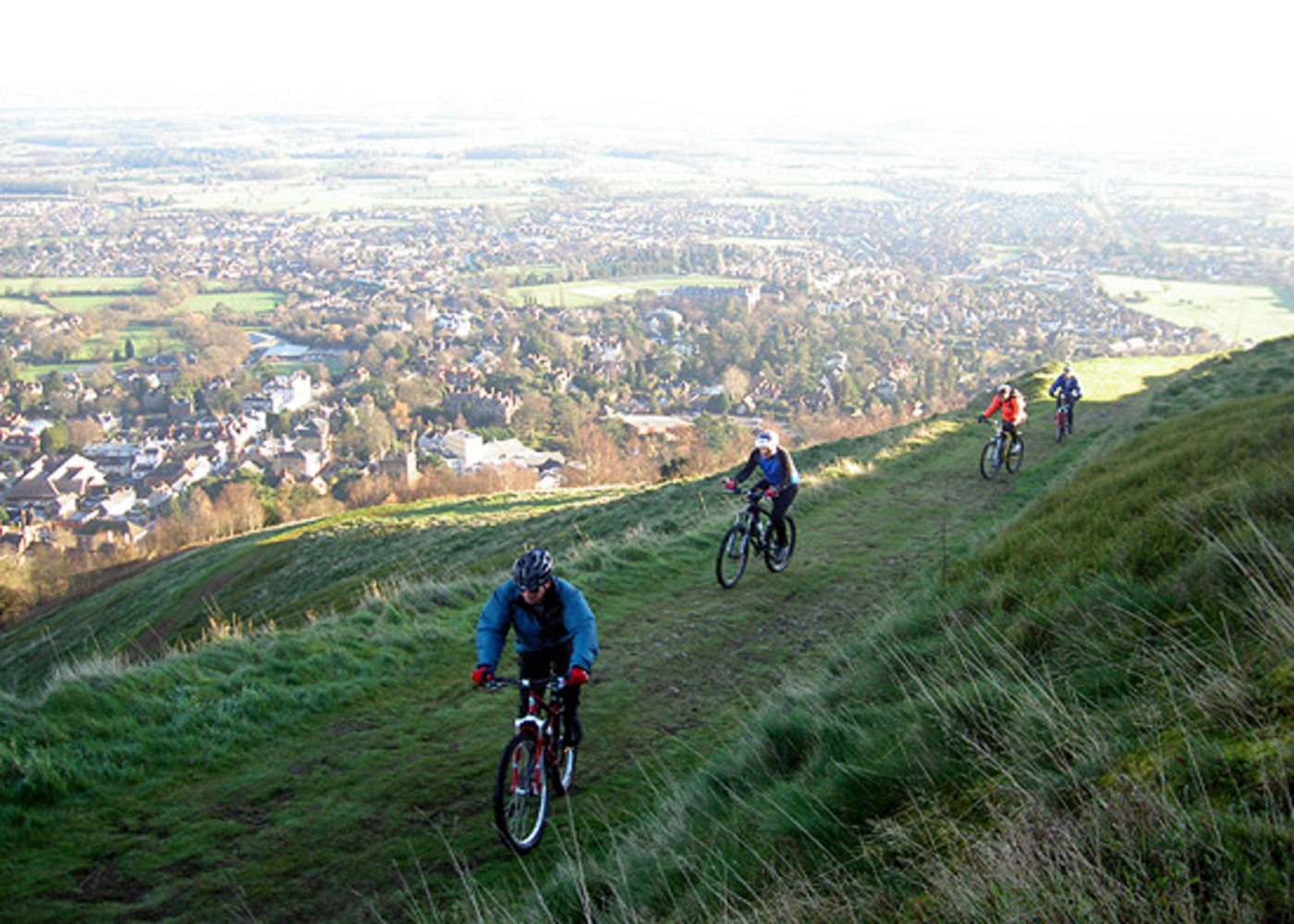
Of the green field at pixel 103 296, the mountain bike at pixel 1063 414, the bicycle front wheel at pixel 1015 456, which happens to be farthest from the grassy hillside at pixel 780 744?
the green field at pixel 103 296

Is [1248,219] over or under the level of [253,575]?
over

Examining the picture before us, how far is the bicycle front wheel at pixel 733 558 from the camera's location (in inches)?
451

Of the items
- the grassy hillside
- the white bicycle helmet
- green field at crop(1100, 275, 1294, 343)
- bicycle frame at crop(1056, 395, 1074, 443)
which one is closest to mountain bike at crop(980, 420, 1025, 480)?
bicycle frame at crop(1056, 395, 1074, 443)

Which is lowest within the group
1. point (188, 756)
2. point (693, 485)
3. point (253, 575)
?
point (253, 575)

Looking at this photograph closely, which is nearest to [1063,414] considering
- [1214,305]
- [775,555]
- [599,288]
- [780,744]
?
[775,555]

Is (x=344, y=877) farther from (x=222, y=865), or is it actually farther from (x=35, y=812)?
(x=35, y=812)

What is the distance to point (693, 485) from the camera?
25.4 metres

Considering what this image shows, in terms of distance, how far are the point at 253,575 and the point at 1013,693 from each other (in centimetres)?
2713

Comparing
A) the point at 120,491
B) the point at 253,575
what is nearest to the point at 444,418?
the point at 120,491

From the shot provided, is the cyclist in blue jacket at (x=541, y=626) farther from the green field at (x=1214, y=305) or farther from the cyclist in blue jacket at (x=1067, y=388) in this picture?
the green field at (x=1214, y=305)

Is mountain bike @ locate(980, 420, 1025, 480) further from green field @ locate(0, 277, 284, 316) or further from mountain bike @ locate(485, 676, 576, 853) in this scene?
green field @ locate(0, 277, 284, 316)

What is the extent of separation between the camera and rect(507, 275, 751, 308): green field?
124m

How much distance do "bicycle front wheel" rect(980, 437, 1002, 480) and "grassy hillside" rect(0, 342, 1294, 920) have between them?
5.44 m

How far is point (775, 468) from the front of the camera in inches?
443
